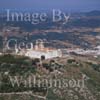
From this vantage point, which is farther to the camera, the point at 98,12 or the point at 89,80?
the point at 98,12

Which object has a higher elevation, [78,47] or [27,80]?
[27,80]

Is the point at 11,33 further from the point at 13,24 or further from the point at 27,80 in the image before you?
the point at 27,80

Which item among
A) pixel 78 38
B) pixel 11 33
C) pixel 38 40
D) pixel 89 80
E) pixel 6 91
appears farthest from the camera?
pixel 78 38

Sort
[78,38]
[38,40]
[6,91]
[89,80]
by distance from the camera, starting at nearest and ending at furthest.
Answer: [6,91]
[89,80]
[38,40]
[78,38]

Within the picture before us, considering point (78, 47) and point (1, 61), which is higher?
point (1, 61)

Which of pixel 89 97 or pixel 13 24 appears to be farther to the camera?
pixel 13 24

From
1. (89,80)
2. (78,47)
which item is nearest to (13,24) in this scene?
(78,47)

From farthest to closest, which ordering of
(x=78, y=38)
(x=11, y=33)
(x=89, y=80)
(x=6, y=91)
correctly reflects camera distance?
(x=78, y=38), (x=11, y=33), (x=89, y=80), (x=6, y=91)

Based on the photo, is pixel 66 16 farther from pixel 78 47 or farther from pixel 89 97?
pixel 89 97

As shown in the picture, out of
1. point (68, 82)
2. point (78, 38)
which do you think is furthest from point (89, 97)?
point (78, 38)
